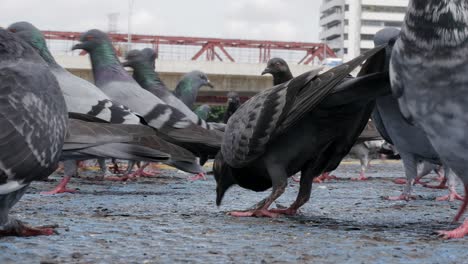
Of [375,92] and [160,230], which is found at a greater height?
[375,92]

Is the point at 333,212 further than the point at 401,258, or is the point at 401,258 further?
the point at 333,212

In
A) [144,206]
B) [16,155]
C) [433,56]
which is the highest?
[433,56]

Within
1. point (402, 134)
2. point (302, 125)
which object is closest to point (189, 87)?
point (402, 134)

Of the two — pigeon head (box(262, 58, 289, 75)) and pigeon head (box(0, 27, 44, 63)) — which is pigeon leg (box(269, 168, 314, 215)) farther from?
pigeon head (box(262, 58, 289, 75))

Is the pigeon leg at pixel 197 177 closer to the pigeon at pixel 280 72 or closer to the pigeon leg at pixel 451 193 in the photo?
the pigeon at pixel 280 72

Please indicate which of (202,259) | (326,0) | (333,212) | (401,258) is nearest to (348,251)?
(401,258)

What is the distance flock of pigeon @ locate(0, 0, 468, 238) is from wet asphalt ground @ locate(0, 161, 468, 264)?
0.25 m

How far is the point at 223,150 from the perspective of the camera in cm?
534

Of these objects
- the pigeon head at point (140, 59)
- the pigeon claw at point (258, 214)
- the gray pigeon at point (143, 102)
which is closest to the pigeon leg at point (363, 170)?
the pigeon head at point (140, 59)

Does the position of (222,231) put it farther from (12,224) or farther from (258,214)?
(12,224)

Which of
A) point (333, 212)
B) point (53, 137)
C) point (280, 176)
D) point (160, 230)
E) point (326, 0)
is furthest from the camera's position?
point (326, 0)

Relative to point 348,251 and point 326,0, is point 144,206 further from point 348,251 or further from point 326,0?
point 326,0

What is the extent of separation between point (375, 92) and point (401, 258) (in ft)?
4.45

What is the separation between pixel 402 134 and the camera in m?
6.83
